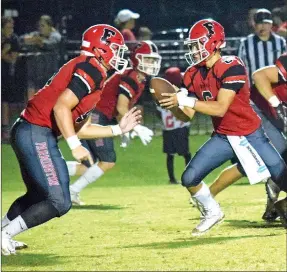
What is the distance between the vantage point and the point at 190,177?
7480 mm

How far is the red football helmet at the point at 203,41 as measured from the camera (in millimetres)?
7578

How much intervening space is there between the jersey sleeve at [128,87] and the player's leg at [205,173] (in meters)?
2.09

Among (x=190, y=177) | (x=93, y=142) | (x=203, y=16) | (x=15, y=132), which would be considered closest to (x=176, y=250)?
(x=190, y=177)

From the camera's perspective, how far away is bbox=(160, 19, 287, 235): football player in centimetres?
744

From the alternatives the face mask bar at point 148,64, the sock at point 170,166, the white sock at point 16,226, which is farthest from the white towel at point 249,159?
the sock at point 170,166

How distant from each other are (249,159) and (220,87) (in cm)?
51

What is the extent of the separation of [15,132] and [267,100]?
2099 millimetres

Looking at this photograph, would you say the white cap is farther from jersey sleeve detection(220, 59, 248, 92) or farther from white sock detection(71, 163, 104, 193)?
jersey sleeve detection(220, 59, 248, 92)

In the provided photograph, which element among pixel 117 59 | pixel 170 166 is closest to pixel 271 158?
pixel 117 59

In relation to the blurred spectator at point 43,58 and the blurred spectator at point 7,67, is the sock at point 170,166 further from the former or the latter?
the blurred spectator at point 43,58

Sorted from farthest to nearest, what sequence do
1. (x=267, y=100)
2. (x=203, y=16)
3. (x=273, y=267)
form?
1. (x=203, y=16)
2. (x=267, y=100)
3. (x=273, y=267)

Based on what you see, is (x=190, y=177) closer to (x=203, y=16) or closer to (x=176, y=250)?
(x=176, y=250)

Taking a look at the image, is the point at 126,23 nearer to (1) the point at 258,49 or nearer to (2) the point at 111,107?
(1) the point at 258,49

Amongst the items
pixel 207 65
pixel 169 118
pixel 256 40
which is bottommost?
pixel 169 118
